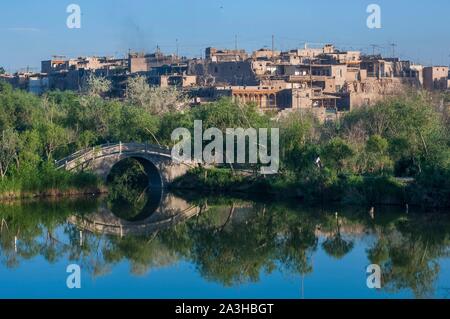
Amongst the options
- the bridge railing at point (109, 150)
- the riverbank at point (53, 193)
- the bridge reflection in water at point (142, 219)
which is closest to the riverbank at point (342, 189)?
the bridge reflection in water at point (142, 219)

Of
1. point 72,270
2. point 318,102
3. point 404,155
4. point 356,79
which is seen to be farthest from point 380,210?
point 356,79

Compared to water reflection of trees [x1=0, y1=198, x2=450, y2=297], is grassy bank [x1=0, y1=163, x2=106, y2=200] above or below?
above

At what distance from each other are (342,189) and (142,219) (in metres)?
5.12

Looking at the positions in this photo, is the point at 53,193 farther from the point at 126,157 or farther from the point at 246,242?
the point at 246,242

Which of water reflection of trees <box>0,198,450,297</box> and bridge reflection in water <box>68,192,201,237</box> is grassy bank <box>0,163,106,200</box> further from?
bridge reflection in water <box>68,192,201,237</box>

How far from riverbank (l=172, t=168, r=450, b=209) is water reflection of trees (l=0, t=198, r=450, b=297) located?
0.98m

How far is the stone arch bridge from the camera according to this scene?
28.1 metres

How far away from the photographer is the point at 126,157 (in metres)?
29.0

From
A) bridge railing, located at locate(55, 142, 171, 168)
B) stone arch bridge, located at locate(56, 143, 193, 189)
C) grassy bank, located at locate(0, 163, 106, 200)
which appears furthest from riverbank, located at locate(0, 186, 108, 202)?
bridge railing, located at locate(55, 142, 171, 168)

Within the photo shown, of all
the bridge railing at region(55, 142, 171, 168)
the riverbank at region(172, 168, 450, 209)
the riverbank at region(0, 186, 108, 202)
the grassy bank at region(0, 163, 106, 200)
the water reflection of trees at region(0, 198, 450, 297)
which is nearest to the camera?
the water reflection of trees at region(0, 198, 450, 297)

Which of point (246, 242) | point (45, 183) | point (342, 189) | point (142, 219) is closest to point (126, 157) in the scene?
point (45, 183)

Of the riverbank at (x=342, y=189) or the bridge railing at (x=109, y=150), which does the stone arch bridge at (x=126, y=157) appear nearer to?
the bridge railing at (x=109, y=150)

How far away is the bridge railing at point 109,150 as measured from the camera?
28.0 metres

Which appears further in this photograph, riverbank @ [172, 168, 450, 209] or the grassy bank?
the grassy bank
